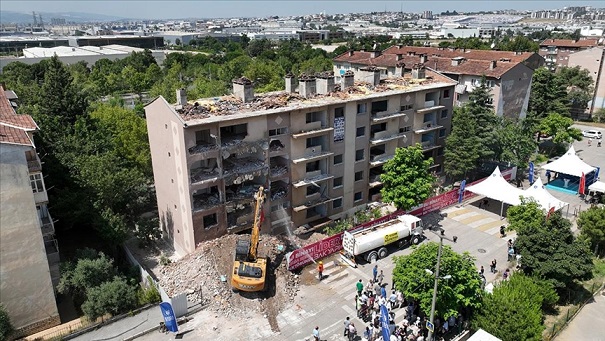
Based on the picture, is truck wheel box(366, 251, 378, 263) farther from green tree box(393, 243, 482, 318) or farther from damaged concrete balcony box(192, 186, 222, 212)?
damaged concrete balcony box(192, 186, 222, 212)

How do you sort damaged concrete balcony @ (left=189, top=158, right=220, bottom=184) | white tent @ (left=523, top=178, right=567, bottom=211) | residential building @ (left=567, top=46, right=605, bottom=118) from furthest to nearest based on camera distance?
residential building @ (left=567, top=46, right=605, bottom=118) < white tent @ (left=523, top=178, right=567, bottom=211) < damaged concrete balcony @ (left=189, top=158, right=220, bottom=184)

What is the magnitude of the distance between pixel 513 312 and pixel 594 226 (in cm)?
1616

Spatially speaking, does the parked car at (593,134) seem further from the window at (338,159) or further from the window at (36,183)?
the window at (36,183)

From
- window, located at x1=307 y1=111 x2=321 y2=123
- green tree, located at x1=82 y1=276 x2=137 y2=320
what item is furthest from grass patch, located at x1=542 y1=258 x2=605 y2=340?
green tree, located at x1=82 y1=276 x2=137 y2=320

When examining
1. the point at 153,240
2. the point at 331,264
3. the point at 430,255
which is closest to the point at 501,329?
the point at 430,255

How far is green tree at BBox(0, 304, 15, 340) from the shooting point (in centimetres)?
2632

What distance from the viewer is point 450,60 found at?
72.6 m

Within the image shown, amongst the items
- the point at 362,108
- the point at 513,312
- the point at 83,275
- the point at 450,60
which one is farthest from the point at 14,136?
the point at 450,60

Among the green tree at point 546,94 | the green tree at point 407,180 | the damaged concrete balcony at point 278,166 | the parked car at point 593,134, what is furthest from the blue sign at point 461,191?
the parked car at point 593,134

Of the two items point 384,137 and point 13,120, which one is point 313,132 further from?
point 13,120

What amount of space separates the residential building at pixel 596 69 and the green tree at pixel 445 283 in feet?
247

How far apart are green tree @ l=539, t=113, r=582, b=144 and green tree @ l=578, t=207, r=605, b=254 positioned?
2913 cm

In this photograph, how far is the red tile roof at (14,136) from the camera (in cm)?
2623

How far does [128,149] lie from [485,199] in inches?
1556
